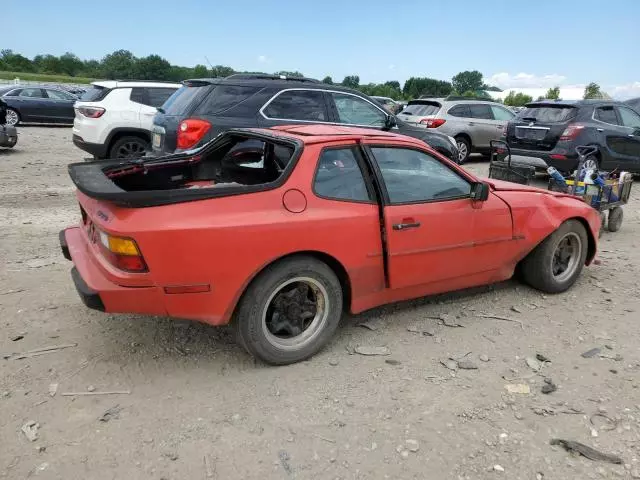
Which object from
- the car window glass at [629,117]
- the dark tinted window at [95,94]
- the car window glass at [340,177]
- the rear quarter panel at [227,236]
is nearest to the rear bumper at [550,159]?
the car window glass at [629,117]

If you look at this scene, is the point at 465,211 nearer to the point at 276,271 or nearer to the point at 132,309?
the point at 276,271

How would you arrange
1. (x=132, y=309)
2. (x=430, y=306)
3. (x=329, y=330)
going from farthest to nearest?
(x=430, y=306), (x=329, y=330), (x=132, y=309)

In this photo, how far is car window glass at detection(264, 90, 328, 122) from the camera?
23.0ft

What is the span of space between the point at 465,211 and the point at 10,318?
11.1 ft

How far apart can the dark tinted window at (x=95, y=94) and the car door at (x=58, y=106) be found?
1008 centimetres

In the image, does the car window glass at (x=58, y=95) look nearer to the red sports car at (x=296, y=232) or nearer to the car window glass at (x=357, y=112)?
Answer: the car window glass at (x=357, y=112)

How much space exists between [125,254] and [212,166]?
5.70 ft

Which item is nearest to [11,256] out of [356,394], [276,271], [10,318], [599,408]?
[10,318]

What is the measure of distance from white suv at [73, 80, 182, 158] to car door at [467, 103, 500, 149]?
287 inches

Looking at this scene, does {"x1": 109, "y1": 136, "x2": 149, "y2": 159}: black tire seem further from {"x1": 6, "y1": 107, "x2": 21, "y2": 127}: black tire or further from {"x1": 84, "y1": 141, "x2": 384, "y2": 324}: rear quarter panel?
{"x1": 6, "y1": 107, "x2": 21, "y2": 127}: black tire

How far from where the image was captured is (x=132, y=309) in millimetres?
2955

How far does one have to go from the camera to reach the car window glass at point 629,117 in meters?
10.1

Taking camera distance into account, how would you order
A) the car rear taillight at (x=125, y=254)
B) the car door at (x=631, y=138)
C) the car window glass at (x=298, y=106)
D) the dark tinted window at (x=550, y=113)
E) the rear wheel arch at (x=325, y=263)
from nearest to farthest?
the car rear taillight at (x=125, y=254) → the rear wheel arch at (x=325, y=263) → the car window glass at (x=298, y=106) → the dark tinted window at (x=550, y=113) → the car door at (x=631, y=138)

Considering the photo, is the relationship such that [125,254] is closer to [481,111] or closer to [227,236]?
[227,236]
